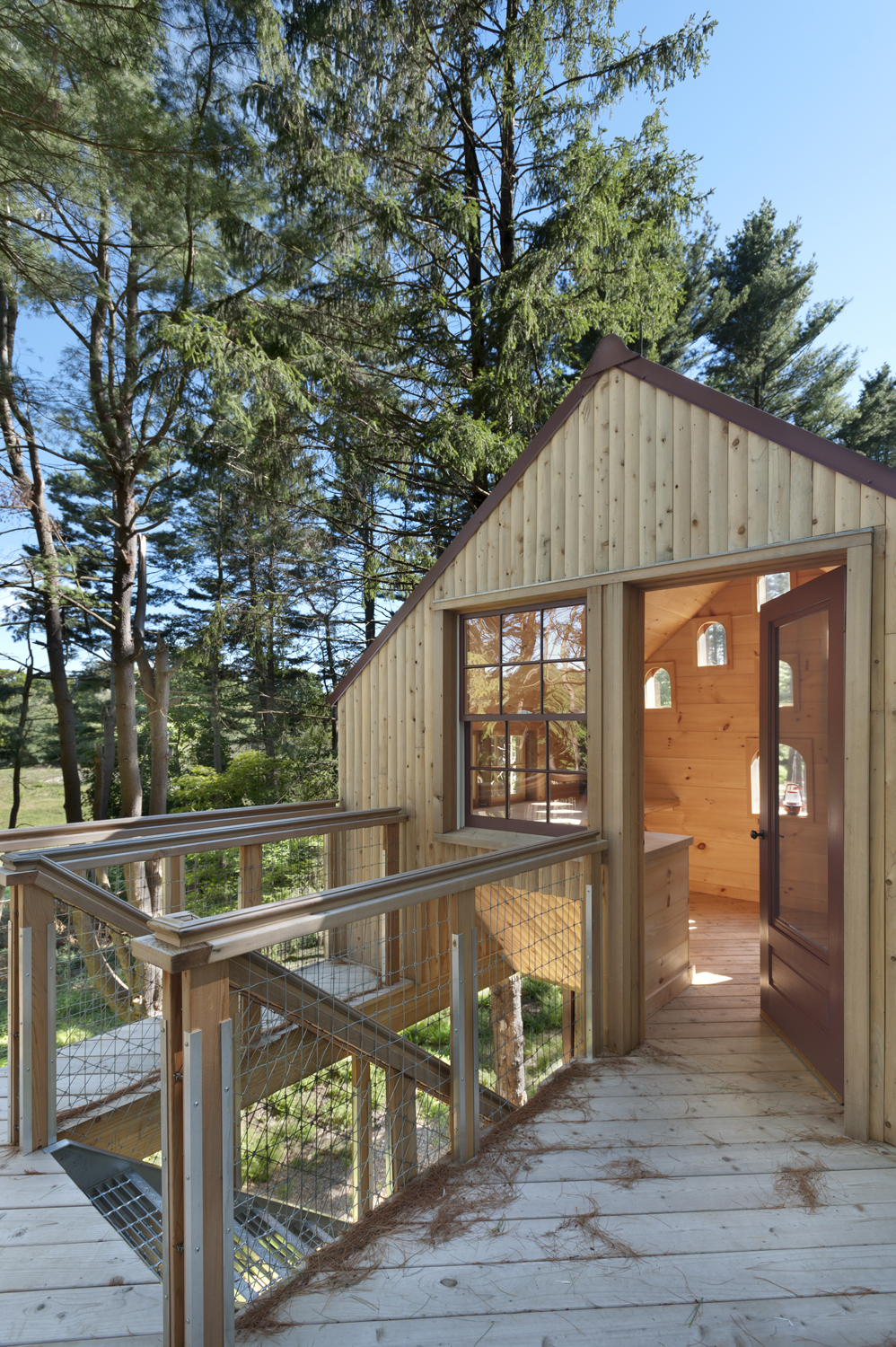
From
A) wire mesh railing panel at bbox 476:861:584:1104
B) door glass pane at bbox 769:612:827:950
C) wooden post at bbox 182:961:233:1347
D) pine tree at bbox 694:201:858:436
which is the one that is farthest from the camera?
pine tree at bbox 694:201:858:436

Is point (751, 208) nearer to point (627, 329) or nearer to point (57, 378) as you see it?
point (627, 329)

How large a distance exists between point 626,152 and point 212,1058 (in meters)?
7.87

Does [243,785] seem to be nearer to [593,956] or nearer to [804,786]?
[593,956]

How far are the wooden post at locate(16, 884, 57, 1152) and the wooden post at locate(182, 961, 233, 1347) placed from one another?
3.95 feet

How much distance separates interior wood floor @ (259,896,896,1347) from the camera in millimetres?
1771

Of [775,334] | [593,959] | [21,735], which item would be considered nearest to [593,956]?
[593,959]

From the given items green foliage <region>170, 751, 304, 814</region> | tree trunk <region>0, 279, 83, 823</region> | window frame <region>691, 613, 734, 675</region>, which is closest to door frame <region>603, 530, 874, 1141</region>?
window frame <region>691, 613, 734, 675</region>

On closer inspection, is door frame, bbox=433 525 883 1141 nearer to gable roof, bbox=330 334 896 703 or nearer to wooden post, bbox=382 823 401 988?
gable roof, bbox=330 334 896 703

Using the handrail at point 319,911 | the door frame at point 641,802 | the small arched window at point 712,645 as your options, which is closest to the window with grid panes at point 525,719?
the door frame at point 641,802

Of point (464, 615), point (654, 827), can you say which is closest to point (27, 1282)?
point (464, 615)

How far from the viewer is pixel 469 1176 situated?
2.40 metres

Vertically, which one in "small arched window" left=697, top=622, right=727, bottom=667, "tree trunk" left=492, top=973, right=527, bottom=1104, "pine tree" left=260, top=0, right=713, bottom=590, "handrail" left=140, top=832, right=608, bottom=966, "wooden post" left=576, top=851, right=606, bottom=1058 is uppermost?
"pine tree" left=260, top=0, right=713, bottom=590

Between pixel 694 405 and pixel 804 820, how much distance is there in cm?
215

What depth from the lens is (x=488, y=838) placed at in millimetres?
4336
